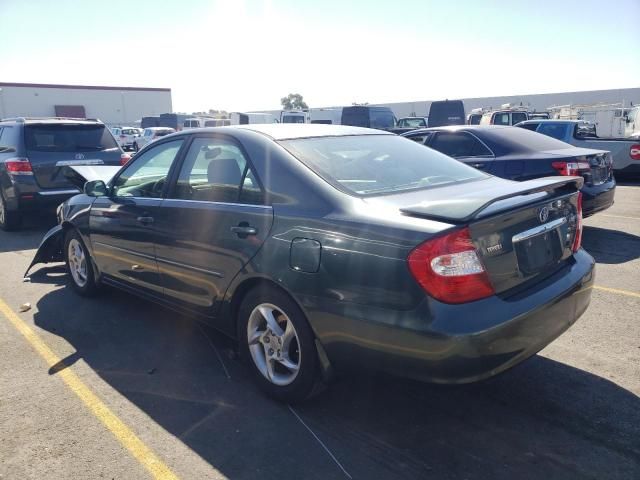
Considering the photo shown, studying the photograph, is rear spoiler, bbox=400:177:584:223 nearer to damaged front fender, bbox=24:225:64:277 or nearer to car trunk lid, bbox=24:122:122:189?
damaged front fender, bbox=24:225:64:277

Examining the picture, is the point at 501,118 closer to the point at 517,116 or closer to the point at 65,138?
the point at 517,116

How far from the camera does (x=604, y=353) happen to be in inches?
149

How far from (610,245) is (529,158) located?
1.54m

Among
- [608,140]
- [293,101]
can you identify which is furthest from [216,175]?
[293,101]

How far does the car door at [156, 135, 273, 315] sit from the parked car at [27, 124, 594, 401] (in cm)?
1

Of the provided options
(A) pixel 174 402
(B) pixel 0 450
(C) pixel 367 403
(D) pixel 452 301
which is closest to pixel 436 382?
(D) pixel 452 301

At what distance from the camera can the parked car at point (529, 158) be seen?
674cm

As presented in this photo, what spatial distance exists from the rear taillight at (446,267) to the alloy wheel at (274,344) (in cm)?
90

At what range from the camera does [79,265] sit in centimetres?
541

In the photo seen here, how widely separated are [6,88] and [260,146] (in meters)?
Answer: 54.2

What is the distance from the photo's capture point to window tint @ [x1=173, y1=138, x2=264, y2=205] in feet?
11.2

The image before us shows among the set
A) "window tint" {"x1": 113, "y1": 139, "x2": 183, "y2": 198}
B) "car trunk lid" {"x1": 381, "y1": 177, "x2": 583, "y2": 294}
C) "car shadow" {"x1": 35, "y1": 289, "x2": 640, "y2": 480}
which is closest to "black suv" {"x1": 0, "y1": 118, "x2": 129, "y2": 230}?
"window tint" {"x1": 113, "y1": 139, "x2": 183, "y2": 198}

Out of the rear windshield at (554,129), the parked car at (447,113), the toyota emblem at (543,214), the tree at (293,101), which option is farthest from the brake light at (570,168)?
the tree at (293,101)

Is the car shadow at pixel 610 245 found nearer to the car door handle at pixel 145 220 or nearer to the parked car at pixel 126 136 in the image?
the car door handle at pixel 145 220
